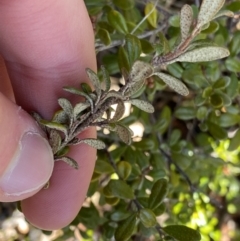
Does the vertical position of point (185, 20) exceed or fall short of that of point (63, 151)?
it exceeds it

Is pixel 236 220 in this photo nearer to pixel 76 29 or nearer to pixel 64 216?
pixel 64 216

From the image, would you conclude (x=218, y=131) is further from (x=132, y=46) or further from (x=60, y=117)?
(x=60, y=117)

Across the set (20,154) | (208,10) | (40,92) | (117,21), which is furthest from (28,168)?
(208,10)

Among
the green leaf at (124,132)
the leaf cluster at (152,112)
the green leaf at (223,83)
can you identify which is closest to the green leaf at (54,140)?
the leaf cluster at (152,112)

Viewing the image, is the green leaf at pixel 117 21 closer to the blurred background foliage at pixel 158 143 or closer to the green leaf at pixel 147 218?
the blurred background foliage at pixel 158 143

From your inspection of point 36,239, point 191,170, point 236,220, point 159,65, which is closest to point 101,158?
point 191,170

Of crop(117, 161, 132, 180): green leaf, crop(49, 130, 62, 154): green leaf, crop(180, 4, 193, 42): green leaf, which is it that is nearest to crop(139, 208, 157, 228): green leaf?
crop(117, 161, 132, 180): green leaf
